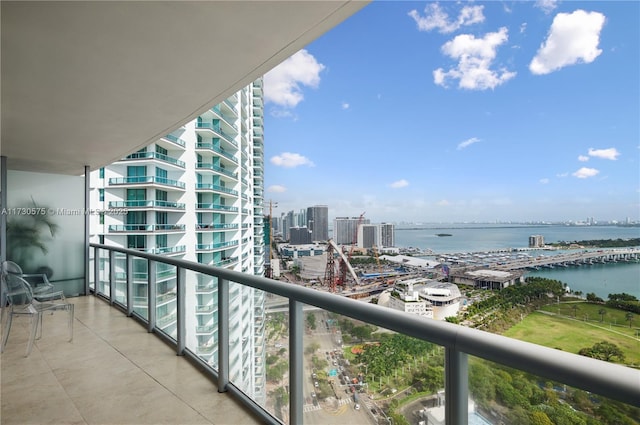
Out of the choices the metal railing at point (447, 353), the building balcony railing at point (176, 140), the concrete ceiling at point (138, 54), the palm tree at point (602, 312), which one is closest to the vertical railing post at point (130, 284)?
the concrete ceiling at point (138, 54)

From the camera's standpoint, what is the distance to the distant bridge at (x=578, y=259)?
3.75m

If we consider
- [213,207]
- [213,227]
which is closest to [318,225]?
[213,227]

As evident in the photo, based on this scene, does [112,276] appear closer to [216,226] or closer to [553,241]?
[553,241]

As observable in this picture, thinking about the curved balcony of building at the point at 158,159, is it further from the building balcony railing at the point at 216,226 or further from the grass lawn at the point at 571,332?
the grass lawn at the point at 571,332

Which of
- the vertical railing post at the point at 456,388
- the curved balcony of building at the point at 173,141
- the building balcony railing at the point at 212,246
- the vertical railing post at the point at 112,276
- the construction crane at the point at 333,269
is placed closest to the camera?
the vertical railing post at the point at 456,388

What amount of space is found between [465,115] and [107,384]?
19875 mm

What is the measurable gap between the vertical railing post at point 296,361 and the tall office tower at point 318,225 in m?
9.82

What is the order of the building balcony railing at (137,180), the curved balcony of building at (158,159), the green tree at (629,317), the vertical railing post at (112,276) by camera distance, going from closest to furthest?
1. the green tree at (629,317)
2. the vertical railing post at (112,276)
3. the building balcony railing at (137,180)
4. the curved balcony of building at (158,159)

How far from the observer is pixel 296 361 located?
2.18 m

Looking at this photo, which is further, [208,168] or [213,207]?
[213,207]

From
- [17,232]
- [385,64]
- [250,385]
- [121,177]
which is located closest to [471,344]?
[250,385]

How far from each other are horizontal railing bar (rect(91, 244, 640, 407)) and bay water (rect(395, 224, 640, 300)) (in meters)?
2.57

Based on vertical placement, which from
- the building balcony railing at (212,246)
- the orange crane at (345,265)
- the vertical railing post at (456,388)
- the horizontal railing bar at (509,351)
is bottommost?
the building balcony railing at (212,246)

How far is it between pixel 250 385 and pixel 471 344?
201 centimetres
